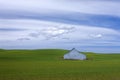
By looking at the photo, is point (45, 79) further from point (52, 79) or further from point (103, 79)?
point (103, 79)

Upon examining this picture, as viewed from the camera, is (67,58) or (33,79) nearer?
(33,79)

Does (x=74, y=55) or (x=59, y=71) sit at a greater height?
(x=74, y=55)

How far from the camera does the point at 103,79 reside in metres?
33.9

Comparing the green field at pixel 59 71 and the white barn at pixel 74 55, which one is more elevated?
the white barn at pixel 74 55

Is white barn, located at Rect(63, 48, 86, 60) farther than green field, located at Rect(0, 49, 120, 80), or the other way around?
white barn, located at Rect(63, 48, 86, 60)

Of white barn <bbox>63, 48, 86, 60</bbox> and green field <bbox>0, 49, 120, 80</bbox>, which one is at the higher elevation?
white barn <bbox>63, 48, 86, 60</bbox>

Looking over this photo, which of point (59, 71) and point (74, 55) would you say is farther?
point (74, 55)

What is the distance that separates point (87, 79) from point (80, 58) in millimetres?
76477

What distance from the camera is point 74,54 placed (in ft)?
365

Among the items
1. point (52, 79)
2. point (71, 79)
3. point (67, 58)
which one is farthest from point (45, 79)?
point (67, 58)

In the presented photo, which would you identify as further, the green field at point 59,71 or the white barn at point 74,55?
the white barn at point 74,55

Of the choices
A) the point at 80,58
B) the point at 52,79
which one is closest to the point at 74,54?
the point at 80,58

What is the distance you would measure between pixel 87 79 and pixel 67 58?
7622cm

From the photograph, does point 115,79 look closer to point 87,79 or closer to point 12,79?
point 87,79
